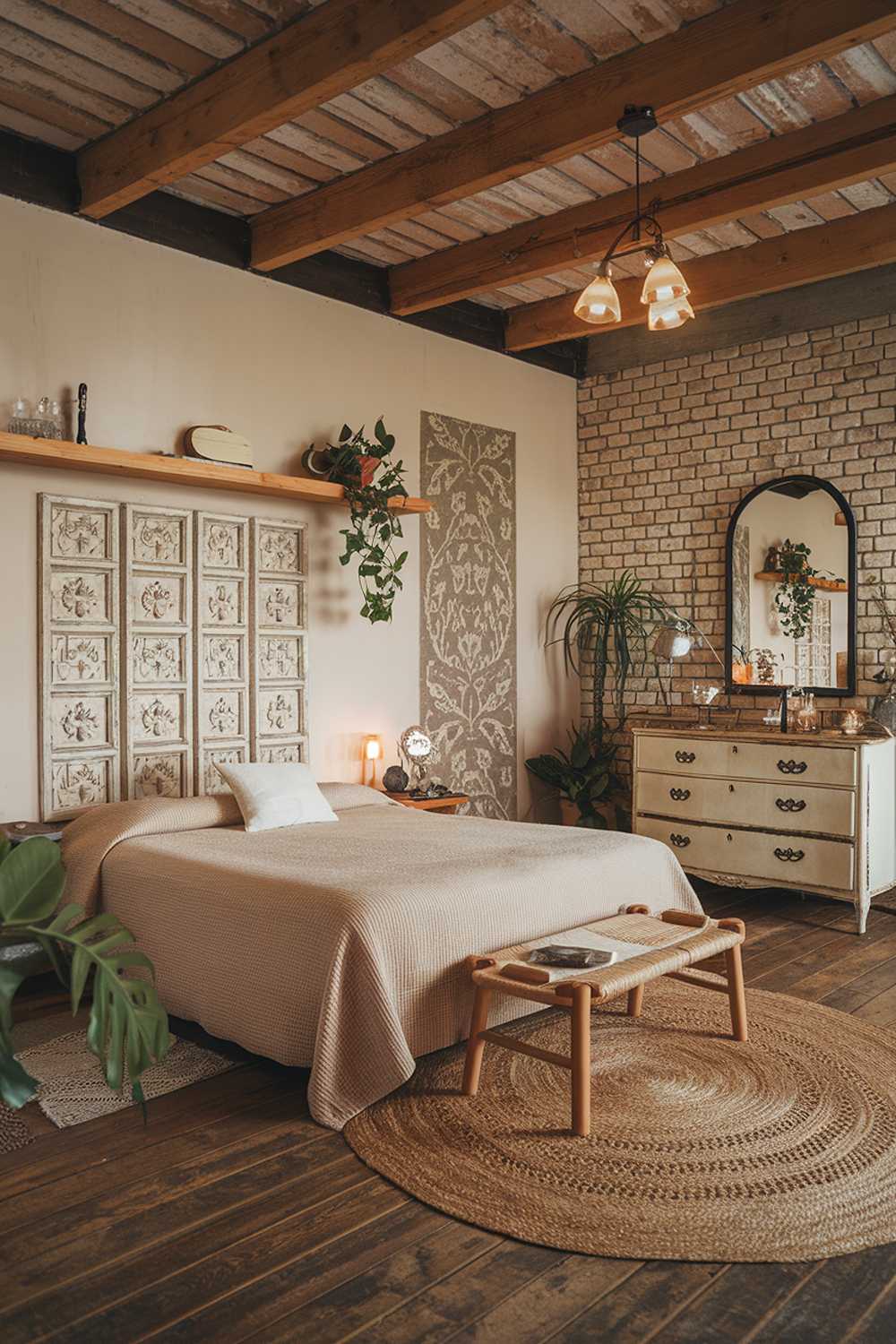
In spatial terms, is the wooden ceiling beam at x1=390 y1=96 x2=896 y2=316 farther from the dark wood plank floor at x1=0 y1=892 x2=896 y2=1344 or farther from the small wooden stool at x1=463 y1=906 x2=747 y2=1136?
the dark wood plank floor at x1=0 y1=892 x2=896 y2=1344

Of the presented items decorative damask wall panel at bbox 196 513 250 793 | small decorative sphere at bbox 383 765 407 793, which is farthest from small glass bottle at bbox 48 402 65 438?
small decorative sphere at bbox 383 765 407 793

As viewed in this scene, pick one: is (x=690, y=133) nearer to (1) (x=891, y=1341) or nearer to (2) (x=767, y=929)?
(2) (x=767, y=929)

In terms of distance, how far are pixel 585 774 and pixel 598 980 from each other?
3564 millimetres

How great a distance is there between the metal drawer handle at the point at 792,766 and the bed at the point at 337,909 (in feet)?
4.37

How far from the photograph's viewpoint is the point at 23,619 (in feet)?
13.8

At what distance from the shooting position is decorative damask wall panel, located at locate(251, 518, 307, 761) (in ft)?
16.5

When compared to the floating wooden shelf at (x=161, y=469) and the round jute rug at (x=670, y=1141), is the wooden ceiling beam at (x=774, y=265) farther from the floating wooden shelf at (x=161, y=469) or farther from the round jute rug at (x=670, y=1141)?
the round jute rug at (x=670, y=1141)

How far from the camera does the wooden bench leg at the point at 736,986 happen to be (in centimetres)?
343

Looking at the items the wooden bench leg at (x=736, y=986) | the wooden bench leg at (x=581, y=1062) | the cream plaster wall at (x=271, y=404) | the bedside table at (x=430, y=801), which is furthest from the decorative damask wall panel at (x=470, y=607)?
the wooden bench leg at (x=581, y=1062)

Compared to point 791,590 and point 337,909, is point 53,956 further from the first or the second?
point 791,590

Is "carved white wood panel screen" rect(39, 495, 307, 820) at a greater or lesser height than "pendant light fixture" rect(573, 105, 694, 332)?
lesser

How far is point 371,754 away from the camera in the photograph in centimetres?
544

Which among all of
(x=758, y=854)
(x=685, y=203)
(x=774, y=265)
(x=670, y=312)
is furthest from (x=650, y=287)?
(x=758, y=854)

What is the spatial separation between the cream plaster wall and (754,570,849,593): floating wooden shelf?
1.33 m
